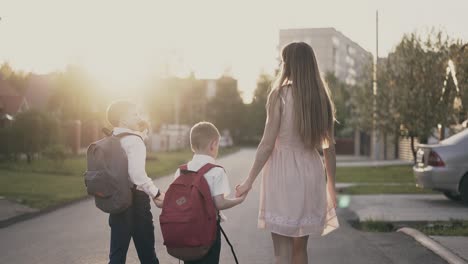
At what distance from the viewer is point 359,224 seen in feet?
36.5

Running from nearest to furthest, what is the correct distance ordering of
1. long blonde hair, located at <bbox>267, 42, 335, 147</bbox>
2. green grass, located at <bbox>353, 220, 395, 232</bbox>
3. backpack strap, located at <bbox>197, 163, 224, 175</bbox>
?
backpack strap, located at <bbox>197, 163, 224, 175</bbox> < long blonde hair, located at <bbox>267, 42, 335, 147</bbox> < green grass, located at <bbox>353, 220, 395, 232</bbox>

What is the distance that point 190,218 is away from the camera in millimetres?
4504

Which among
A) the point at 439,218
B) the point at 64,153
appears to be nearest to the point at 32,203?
the point at 439,218

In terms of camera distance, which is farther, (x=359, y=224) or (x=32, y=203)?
(x=32, y=203)

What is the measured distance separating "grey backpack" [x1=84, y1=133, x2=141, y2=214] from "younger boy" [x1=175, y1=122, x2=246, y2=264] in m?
0.70

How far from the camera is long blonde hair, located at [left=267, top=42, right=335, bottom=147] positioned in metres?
4.76

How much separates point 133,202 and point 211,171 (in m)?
1.06

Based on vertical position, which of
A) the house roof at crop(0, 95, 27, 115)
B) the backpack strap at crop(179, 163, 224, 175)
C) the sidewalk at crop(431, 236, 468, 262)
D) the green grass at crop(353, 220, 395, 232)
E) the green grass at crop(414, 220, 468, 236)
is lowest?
the green grass at crop(353, 220, 395, 232)

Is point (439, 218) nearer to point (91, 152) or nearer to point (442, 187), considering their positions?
point (442, 187)

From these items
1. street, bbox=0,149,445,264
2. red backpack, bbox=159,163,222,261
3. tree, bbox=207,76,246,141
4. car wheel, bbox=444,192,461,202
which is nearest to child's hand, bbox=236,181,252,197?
red backpack, bbox=159,163,222,261

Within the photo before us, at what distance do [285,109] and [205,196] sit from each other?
791 millimetres

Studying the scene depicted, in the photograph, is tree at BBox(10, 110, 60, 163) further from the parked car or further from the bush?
the parked car

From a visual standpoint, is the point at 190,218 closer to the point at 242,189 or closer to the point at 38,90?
the point at 242,189

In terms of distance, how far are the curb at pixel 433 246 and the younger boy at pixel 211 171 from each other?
3.33 meters
